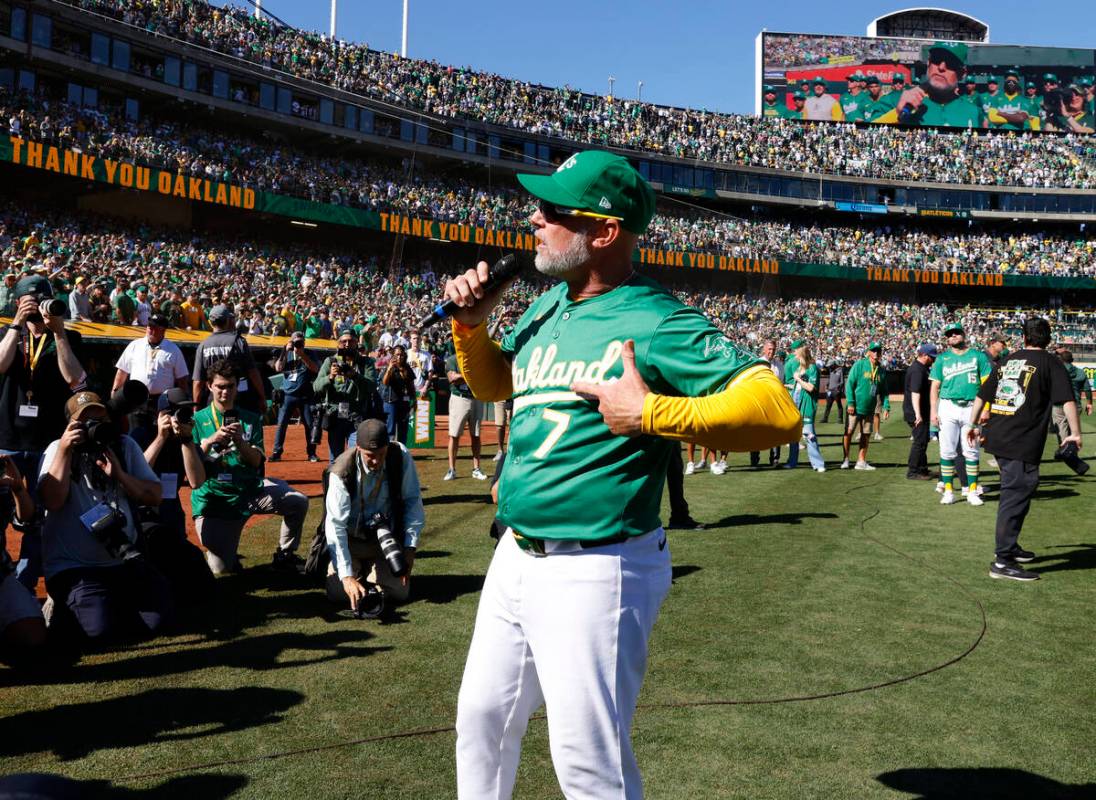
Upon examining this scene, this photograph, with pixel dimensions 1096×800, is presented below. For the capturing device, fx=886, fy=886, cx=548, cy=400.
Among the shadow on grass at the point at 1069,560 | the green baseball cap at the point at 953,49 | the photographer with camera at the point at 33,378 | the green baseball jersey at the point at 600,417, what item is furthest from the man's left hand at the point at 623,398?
the green baseball cap at the point at 953,49

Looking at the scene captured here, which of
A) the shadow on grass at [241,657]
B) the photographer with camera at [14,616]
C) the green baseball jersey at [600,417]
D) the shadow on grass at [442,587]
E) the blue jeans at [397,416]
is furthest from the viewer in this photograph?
the blue jeans at [397,416]

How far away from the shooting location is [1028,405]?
7520mm

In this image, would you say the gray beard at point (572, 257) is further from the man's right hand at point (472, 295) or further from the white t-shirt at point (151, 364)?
the white t-shirt at point (151, 364)

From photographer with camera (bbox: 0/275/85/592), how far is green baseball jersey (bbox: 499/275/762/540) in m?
5.45

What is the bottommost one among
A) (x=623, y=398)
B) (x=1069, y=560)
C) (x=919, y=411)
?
(x=1069, y=560)

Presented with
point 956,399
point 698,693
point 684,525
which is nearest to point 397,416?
point 684,525

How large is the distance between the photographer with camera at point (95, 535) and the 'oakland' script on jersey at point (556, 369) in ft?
12.9

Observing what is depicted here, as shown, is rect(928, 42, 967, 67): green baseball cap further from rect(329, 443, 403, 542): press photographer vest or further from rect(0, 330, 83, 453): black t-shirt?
rect(0, 330, 83, 453): black t-shirt

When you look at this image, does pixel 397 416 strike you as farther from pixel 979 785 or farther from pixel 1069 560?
pixel 979 785

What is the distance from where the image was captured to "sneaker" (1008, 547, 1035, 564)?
7508 mm

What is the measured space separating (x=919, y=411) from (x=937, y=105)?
61137 millimetres

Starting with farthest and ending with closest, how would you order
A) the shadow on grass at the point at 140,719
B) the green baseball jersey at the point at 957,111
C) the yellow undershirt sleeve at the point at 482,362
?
the green baseball jersey at the point at 957,111, the shadow on grass at the point at 140,719, the yellow undershirt sleeve at the point at 482,362

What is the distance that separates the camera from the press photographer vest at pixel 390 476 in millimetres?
6430

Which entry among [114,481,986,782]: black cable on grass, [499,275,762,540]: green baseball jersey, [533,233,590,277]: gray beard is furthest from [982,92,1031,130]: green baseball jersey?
[499,275,762,540]: green baseball jersey
